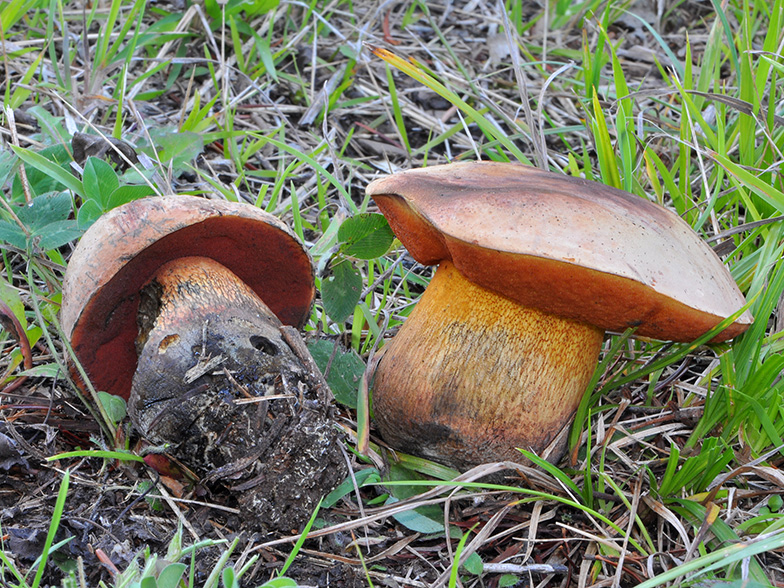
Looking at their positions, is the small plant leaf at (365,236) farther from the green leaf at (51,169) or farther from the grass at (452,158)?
the green leaf at (51,169)

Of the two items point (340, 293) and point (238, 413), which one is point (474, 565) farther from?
point (340, 293)

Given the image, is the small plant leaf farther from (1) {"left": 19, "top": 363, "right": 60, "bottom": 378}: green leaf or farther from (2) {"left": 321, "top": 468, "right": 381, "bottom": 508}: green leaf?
(1) {"left": 19, "top": 363, "right": 60, "bottom": 378}: green leaf

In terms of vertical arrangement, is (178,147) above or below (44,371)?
above

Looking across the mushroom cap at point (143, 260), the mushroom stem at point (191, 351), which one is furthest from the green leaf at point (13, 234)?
the mushroom stem at point (191, 351)

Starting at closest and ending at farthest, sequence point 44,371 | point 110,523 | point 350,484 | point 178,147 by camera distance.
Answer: point 110,523
point 350,484
point 44,371
point 178,147

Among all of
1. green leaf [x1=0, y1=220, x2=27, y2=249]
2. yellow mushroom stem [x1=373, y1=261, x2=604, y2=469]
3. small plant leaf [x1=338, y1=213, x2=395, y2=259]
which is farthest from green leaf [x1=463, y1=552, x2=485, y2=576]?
green leaf [x1=0, y1=220, x2=27, y2=249]

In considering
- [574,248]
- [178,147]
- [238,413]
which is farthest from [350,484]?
[178,147]

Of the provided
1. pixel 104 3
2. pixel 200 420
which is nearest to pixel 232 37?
pixel 104 3
